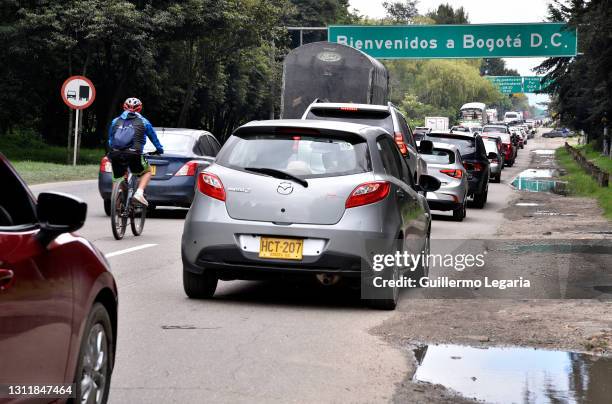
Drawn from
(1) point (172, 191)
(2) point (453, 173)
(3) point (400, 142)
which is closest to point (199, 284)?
(3) point (400, 142)

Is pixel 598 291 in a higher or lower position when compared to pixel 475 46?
lower

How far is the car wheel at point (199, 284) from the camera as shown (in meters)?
10.5

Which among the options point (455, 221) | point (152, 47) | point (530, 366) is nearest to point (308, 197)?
point (530, 366)

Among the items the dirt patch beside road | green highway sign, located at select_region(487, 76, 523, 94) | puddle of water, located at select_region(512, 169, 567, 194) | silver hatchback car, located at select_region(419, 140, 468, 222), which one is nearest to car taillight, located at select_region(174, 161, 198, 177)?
silver hatchback car, located at select_region(419, 140, 468, 222)

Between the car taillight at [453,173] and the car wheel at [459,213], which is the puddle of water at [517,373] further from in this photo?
the car taillight at [453,173]

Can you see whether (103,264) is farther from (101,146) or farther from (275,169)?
(101,146)

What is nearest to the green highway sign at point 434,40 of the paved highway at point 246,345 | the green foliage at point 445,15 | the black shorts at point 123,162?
the black shorts at point 123,162

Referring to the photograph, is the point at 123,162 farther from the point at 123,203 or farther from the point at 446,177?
the point at 446,177

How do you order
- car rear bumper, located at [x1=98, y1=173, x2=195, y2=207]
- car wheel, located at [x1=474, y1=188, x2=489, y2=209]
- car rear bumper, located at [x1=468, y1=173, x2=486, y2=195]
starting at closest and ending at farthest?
car rear bumper, located at [x1=98, y1=173, x2=195, y2=207] → car rear bumper, located at [x1=468, y1=173, x2=486, y2=195] → car wheel, located at [x1=474, y1=188, x2=489, y2=209]

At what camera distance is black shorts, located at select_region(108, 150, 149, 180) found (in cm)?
1603

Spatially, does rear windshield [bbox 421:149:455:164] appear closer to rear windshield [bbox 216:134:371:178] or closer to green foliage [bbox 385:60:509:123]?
rear windshield [bbox 216:134:371:178]

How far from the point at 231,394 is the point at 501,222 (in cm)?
1648

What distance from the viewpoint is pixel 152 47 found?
4628cm

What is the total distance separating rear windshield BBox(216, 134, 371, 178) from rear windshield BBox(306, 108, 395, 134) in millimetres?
8175
